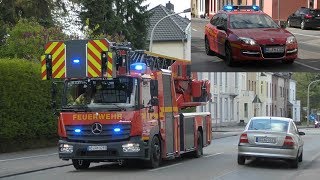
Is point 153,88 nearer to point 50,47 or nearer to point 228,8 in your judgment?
point 50,47

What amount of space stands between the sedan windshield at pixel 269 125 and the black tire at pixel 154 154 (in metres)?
3.02

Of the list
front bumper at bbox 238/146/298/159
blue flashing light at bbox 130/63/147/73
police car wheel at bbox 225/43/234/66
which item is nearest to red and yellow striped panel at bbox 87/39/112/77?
blue flashing light at bbox 130/63/147/73

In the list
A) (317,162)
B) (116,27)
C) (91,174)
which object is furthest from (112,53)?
(116,27)

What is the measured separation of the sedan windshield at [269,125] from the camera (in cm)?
1880

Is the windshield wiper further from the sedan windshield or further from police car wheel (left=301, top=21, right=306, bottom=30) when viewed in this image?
police car wheel (left=301, top=21, right=306, bottom=30)

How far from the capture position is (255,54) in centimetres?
1822

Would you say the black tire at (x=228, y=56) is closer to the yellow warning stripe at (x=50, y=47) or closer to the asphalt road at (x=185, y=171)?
the asphalt road at (x=185, y=171)

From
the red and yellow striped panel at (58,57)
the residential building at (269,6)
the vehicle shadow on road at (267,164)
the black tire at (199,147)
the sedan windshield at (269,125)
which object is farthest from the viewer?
the black tire at (199,147)

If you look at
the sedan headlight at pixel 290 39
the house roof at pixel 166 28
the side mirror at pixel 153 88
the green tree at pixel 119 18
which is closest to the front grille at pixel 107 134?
the side mirror at pixel 153 88

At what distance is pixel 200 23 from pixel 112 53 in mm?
4170

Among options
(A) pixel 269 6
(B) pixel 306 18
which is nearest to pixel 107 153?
(A) pixel 269 6

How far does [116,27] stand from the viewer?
1972 inches

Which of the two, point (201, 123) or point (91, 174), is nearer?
point (91, 174)

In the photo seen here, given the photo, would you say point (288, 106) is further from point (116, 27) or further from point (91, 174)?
point (91, 174)
